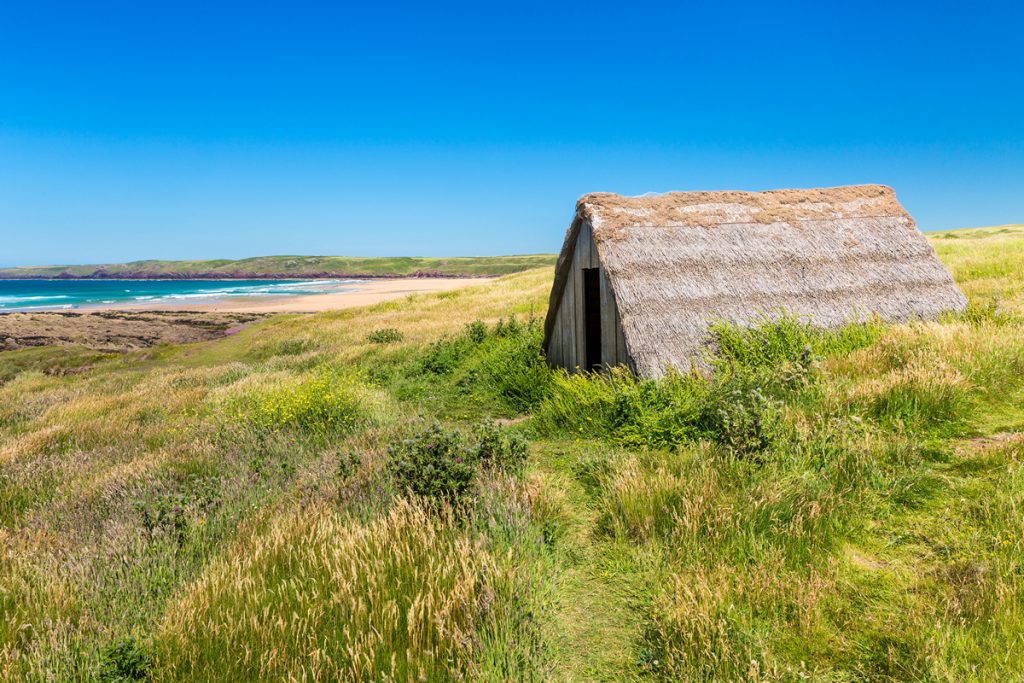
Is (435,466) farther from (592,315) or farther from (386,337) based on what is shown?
(386,337)


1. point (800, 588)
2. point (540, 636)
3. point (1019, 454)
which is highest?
point (1019, 454)

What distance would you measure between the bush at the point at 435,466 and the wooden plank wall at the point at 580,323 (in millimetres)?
3360

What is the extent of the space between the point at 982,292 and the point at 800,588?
11696 mm

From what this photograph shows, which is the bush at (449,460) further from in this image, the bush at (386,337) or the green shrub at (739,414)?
the bush at (386,337)

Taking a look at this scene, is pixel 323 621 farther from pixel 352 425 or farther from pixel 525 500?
pixel 352 425

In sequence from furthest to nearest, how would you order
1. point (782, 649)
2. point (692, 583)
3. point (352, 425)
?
point (352, 425), point (692, 583), point (782, 649)

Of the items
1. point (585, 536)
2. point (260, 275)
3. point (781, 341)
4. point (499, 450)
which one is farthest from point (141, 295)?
point (585, 536)

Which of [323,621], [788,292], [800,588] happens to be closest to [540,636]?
[323,621]

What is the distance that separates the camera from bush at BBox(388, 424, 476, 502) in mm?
4637

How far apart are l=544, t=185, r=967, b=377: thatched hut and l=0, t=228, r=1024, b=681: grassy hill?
0.63 metres

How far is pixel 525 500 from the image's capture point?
4.32 meters

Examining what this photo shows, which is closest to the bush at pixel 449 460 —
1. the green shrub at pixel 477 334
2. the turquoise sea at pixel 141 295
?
the green shrub at pixel 477 334

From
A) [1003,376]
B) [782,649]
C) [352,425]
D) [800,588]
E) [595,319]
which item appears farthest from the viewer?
[595,319]

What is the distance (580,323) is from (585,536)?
519cm
